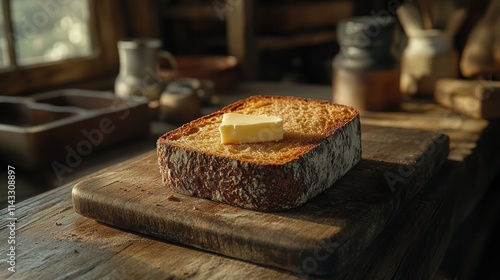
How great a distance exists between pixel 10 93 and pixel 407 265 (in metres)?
1.50

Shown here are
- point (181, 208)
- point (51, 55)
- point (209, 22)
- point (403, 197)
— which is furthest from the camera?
point (209, 22)

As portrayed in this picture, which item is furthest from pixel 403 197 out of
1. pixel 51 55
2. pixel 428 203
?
pixel 51 55

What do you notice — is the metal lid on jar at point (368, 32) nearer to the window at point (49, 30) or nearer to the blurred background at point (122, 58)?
the blurred background at point (122, 58)

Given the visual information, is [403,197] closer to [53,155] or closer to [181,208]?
[181,208]

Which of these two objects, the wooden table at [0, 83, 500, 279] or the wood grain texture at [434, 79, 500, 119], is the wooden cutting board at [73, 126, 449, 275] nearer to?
the wooden table at [0, 83, 500, 279]

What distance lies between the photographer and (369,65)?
5.98 ft

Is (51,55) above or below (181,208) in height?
above

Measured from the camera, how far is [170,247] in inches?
36.7

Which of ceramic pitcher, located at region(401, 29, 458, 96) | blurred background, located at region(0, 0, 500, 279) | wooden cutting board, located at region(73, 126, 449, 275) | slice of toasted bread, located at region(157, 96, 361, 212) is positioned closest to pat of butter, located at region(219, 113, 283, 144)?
slice of toasted bread, located at region(157, 96, 361, 212)

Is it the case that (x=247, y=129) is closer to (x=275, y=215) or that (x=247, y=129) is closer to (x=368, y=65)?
(x=275, y=215)

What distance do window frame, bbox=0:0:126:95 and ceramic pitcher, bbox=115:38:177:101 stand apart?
354 millimetres

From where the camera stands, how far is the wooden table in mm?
853

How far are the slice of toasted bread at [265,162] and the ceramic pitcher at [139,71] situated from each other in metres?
0.79

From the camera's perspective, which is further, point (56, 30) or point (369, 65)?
point (56, 30)
